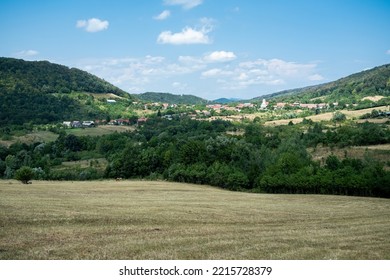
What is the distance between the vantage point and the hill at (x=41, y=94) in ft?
353

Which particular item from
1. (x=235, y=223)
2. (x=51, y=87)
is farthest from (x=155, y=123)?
(x=235, y=223)

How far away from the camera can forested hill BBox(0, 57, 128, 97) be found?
11539 centimetres

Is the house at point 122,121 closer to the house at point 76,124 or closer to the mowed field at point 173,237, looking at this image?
the house at point 76,124

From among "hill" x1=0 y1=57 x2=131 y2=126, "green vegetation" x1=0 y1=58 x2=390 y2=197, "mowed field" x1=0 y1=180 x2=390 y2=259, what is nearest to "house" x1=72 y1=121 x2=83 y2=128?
"green vegetation" x1=0 y1=58 x2=390 y2=197

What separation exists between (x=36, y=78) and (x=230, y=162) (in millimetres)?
104699

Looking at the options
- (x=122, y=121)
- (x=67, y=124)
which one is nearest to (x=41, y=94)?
(x=67, y=124)

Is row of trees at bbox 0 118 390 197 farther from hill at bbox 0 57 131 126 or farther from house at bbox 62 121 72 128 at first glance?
house at bbox 62 121 72 128

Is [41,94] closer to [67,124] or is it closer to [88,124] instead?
[67,124]

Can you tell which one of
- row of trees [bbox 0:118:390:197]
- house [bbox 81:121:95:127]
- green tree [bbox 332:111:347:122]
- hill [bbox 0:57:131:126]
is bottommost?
row of trees [bbox 0:118:390:197]

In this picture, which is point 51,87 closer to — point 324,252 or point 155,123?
point 155,123

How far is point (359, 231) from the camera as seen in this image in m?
17.4

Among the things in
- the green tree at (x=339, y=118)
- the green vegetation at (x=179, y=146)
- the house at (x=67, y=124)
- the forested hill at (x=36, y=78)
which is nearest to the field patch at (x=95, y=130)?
the green vegetation at (x=179, y=146)

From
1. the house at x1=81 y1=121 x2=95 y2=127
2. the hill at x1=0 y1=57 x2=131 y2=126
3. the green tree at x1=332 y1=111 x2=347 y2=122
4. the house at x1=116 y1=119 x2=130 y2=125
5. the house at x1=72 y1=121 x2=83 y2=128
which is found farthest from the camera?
the house at x1=116 y1=119 x2=130 y2=125
